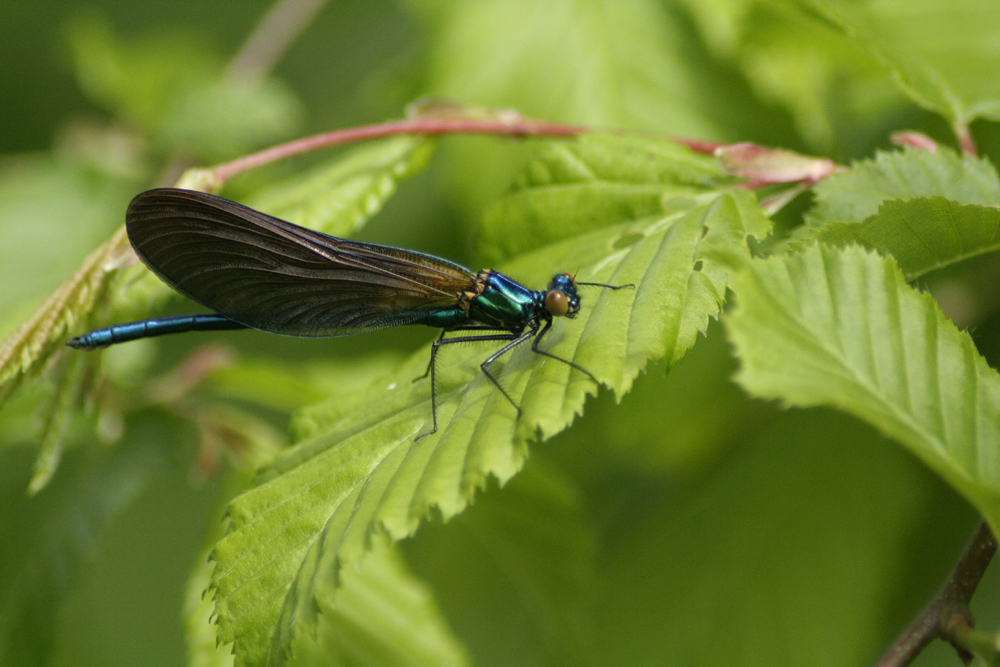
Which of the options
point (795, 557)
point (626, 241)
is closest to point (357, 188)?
point (626, 241)

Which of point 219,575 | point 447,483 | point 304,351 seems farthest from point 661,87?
point 304,351

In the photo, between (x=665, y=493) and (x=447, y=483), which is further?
(x=665, y=493)

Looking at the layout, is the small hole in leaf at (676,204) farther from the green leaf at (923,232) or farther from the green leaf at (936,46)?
the green leaf at (936,46)

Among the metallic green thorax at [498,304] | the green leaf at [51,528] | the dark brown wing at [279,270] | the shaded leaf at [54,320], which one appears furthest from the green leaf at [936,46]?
the green leaf at [51,528]

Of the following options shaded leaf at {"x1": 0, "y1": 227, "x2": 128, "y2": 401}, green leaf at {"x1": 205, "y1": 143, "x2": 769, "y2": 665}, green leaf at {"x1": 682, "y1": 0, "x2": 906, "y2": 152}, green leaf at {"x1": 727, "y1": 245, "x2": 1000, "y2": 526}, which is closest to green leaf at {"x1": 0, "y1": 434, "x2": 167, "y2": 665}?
shaded leaf at {"x1": 0, "y1": 227, "x2": 128, "y2": 401}

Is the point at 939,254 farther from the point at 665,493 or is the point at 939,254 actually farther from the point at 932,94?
the point at 665,493

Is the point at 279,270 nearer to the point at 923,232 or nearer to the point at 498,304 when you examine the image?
the point at 498,304
